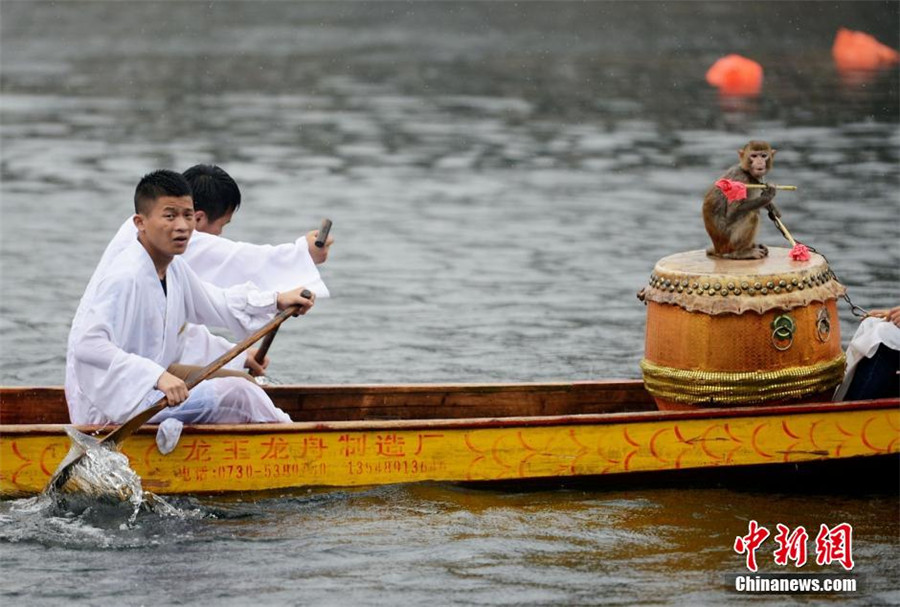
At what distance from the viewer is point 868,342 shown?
296 inches

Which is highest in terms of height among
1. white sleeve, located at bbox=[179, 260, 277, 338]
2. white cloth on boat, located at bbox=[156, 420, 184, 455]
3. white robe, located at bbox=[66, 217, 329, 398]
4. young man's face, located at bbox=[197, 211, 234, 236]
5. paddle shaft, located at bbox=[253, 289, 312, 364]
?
young man's face, located at bbox=[197, 211, 234, 236]

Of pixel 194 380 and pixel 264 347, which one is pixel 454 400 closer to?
pixel 264 347

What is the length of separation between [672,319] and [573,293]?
4.86 metres

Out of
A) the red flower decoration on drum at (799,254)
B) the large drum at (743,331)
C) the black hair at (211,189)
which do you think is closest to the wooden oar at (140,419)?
the black hair at (211,189)

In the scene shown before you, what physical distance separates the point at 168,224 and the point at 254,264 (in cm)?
90

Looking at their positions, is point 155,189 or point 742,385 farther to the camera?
point 742,385

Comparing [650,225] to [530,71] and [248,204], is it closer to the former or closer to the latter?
[248,204]

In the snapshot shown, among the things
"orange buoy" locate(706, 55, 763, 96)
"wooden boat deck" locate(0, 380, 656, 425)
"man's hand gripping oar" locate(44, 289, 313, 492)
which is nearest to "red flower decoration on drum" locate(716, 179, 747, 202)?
"wooden boat deck" locate(0, 380, 656, 425)

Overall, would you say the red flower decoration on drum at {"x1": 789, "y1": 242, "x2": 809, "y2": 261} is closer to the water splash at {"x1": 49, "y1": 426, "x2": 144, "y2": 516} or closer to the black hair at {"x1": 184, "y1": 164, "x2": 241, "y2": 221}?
the black hair at {"x1": 184, "y1": 164, "x2": 241, "y2": 221}

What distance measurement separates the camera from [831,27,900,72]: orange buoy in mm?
25031

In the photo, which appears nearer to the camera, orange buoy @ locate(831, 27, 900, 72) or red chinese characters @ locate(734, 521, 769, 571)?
red chinese characters @ locate(734, 521, 769, 571)

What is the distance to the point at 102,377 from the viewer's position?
7043 millimetres

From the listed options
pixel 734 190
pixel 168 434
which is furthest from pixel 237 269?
pixel 734 190

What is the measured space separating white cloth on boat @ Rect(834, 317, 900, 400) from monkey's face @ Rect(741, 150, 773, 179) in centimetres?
89
